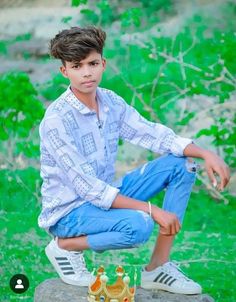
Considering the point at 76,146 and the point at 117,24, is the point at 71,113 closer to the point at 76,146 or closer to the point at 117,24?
the point at 76,146

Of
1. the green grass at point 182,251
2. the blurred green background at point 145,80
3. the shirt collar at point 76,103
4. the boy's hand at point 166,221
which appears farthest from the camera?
the blurred green background at point 145,80

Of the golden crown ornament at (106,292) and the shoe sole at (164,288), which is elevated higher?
the golden crown ornament at (106,292)

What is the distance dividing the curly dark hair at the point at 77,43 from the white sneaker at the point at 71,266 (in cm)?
80

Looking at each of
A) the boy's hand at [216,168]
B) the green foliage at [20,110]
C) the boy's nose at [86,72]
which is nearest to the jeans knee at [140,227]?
the boy's hand at [216,168]

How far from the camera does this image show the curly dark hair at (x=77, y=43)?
14.1ft

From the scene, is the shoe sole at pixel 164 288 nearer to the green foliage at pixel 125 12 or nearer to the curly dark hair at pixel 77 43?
the curly dark hair at pixel 77 43

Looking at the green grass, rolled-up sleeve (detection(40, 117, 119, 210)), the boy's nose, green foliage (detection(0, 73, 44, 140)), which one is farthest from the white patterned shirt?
green foliage (detection(0, 73, 44, 140))

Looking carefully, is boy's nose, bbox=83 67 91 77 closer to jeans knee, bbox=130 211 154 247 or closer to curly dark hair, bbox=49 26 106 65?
curly dark hair, bbox=49 26 106 65

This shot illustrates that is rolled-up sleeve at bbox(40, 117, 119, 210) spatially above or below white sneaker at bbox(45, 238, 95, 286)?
above

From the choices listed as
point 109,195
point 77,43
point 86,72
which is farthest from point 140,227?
point 77,43

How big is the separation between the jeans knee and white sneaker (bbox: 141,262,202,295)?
1.18ft

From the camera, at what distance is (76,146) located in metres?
4.32

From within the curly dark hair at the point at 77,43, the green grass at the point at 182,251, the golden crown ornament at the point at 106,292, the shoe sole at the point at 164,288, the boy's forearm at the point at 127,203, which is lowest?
the green grass at the point at 182,251

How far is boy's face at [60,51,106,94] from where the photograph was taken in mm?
4309
